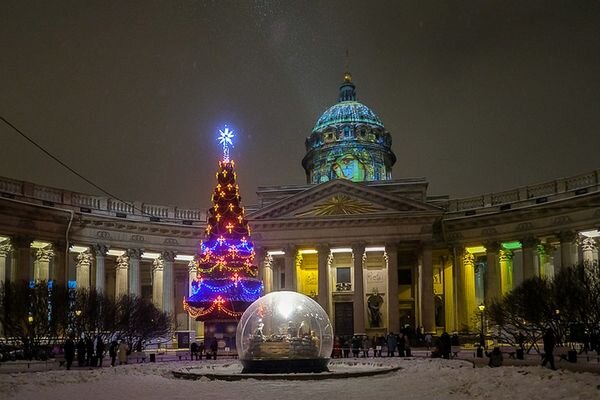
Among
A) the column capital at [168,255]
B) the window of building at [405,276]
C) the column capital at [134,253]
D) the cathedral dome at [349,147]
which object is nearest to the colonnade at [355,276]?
the window of building at [405,276]

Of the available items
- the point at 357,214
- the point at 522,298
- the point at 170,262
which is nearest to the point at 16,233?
the point at 170,262

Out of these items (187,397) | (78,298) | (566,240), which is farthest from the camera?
(566,240)

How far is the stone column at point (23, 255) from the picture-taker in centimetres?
5538

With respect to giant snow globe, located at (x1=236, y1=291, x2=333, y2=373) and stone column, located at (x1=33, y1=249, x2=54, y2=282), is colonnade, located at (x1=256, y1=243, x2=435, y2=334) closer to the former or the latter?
stone column, located at (x1=33, y1=249, x2=54, y2=282)

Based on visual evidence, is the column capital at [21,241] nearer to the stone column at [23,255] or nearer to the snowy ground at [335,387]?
the stone column at [23,255]

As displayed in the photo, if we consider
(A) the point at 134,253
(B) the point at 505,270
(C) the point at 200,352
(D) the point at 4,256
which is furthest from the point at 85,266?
(B) the point at 505,270

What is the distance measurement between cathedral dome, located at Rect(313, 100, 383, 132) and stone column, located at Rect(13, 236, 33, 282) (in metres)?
50.4

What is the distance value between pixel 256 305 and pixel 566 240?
36.6 m

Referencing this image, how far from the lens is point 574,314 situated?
41.1 meters

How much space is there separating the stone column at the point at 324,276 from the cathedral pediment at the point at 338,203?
3.11 m

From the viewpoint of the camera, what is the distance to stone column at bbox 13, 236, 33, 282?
55375mm

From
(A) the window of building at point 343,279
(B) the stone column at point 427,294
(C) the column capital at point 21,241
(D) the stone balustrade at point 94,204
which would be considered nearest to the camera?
(C) the column capital at point 21,241

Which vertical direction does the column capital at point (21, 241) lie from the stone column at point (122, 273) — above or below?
above

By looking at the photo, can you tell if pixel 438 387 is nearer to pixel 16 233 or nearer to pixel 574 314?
pixel 574 314
